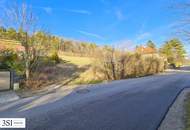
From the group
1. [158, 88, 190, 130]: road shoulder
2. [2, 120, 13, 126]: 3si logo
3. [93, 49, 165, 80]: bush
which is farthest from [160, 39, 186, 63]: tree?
[2, 120, 13, 126]: 3si logo

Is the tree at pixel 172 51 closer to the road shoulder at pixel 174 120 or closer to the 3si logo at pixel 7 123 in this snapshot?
the road shoulder at pixel 174 120

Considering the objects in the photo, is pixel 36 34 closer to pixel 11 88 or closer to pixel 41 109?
pixel 11 88

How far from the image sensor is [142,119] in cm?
649

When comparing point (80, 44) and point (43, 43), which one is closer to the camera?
point (43, 43)

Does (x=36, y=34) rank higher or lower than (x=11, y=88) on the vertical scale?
higher

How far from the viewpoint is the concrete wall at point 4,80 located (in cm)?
1293

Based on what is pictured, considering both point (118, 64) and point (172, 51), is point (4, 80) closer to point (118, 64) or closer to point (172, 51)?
point (118, 64)

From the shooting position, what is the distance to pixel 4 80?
43.0 feet

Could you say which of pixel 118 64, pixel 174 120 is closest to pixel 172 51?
pixel 118 64

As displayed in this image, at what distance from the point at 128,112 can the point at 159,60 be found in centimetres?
2854

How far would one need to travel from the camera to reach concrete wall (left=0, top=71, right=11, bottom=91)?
42.4 feet

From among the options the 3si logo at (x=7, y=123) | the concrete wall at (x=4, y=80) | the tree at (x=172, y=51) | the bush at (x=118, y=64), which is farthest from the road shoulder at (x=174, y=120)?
the tree at (x=172, y=51)

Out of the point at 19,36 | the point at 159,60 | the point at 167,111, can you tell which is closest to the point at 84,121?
the point at 167,111

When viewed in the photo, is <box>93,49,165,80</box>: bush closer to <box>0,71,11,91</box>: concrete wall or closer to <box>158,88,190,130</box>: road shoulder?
<box>0,71,11,91</box>: concrete wall
